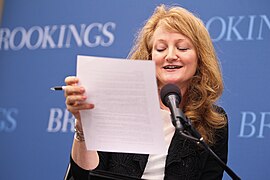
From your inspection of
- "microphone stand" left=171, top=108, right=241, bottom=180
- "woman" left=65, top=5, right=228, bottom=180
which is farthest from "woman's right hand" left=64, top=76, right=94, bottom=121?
"microphone stand" left=171, top=108, right=241, bottom=180

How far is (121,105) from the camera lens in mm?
1550

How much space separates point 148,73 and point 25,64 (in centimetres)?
198

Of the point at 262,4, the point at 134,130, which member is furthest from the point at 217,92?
the point at 262,4

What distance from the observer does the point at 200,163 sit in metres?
1.93

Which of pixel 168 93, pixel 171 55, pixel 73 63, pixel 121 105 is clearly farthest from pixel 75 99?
pixel 73 63

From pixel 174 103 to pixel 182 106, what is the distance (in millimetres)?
594

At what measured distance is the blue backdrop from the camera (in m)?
2.69

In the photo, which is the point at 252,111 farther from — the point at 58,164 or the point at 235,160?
the point at 58,164

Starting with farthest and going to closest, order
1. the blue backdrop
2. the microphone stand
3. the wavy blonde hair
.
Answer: the blue backdrop < the wavy blonde hair < the microphone stand

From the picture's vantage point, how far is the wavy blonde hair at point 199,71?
79.4 inches

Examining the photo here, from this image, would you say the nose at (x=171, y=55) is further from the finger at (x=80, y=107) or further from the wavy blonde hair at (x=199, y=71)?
the finger at (x=80, y=107)

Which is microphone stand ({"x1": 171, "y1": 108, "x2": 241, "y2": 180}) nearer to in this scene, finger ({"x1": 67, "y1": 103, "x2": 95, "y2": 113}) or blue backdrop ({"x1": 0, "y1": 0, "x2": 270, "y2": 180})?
finger ({"x1": 67, "y1": 103, "x2": 95, "y2": 113})

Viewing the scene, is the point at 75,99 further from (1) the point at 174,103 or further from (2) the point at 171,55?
(2) the point at 171,55

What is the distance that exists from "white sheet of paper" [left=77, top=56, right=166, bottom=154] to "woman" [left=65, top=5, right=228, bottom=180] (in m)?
0.16
